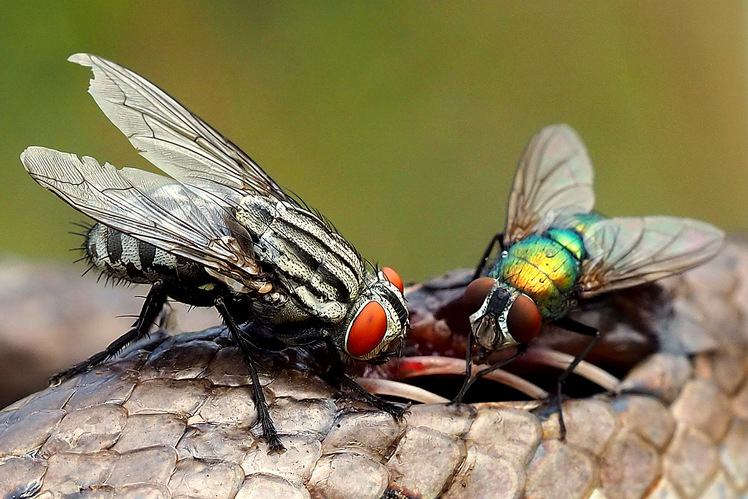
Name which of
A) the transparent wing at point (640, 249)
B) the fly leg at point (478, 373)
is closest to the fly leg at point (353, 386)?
the fly leg at point (478, 373)

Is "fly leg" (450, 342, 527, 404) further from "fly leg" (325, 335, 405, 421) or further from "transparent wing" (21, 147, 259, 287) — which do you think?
"transparent wing" (21, 147, 259, 287)

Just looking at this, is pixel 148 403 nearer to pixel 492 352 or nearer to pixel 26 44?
pixel 492 352

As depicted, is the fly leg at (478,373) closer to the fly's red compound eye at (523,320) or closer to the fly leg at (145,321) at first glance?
the fly's red compound eye at (523,320)

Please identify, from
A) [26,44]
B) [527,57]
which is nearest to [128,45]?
[26,44]

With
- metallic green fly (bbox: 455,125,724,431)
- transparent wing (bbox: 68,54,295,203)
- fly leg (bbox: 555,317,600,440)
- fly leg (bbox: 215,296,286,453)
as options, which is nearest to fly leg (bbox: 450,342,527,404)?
metallic green fly (bbox: 455,125,724,431)

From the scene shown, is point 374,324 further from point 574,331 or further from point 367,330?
point 574,331

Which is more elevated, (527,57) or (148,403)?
(527,57)

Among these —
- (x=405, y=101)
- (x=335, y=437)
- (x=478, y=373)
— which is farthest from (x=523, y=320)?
(x=405, y=101)
